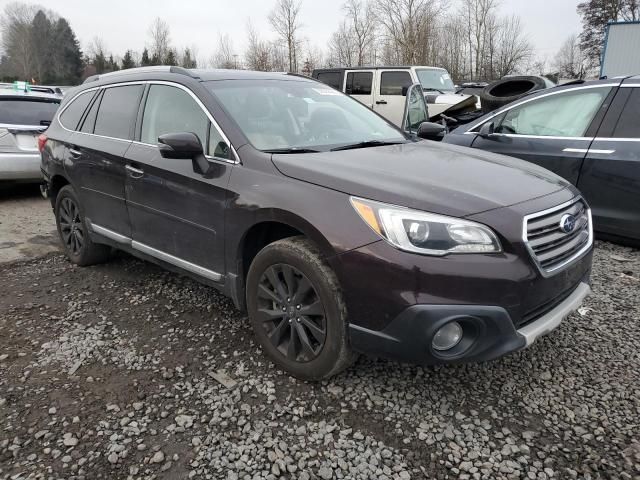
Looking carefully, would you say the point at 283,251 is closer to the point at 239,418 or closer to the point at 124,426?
the point at 239,418

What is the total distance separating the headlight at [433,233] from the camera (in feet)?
7.12

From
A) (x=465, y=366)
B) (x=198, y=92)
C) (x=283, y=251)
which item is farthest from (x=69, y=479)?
(x=198, y=92)

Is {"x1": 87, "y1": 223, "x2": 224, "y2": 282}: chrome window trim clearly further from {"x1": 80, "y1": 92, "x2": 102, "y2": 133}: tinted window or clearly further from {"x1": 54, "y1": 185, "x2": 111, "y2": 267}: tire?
{"x1": 80, "y1": 92, "x2": 102, "y2": 133}: tinted window

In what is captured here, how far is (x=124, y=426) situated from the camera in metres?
2.37

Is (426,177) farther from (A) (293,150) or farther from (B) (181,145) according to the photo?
(B) (181,145)

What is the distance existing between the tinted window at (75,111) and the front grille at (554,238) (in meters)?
3.78

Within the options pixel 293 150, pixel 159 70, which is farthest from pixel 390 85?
pixel 293 150

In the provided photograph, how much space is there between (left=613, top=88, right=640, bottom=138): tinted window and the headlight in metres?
3.12

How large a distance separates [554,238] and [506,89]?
6.11 meters

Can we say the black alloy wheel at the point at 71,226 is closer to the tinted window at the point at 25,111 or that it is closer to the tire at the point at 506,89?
the tinted window at the point at 25,111

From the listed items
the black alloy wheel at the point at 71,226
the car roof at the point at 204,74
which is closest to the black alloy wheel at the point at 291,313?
the car roof at the point at 204,74

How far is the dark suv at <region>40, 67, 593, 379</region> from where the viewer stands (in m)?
2.18

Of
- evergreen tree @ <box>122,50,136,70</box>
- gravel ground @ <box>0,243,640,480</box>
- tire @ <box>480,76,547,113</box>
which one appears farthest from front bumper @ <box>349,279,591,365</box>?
evergreen tree @ <box>122,50,136,70</box>

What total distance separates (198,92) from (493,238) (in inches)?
80.6
